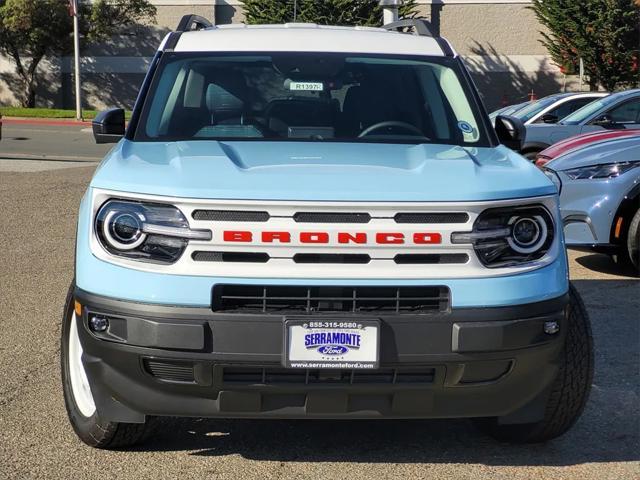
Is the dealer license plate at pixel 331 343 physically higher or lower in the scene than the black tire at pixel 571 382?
higher

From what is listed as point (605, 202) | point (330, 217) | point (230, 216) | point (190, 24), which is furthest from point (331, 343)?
point (605, 202)

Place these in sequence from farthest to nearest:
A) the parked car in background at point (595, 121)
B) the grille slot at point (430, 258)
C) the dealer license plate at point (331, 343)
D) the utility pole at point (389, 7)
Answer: the utility pole at point (389, 7), the parked car in background at point (595, 121), the grille slot at point (430, 258), the dealer license plate at point (331, 343)

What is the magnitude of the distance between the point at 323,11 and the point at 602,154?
32.5 metres

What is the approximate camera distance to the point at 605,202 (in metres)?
7.62

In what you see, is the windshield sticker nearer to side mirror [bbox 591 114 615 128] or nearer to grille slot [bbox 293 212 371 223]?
grille slot [bbox 293 212 371 223]

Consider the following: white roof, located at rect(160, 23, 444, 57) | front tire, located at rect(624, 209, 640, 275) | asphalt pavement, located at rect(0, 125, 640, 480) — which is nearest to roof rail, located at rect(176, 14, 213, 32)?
white roof, located at rect(160, 23, 444, 57)

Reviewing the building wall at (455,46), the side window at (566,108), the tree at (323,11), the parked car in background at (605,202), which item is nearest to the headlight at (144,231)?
the parked car in background at (605,202)

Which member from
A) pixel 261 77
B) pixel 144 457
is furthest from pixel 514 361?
pixel 261 77

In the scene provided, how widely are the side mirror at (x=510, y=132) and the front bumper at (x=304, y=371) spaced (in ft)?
5.57

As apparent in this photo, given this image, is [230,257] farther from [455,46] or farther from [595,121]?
[455,46]

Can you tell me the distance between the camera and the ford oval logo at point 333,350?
342 cm

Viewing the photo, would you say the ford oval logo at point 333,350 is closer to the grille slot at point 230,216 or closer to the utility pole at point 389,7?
the grille slot at point 230,216

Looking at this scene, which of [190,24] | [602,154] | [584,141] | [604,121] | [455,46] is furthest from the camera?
[455,46]

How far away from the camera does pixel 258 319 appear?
3.40 m
